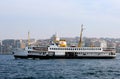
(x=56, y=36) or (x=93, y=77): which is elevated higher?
(x=56, y=36)

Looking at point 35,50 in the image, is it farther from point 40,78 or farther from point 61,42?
point 40,78

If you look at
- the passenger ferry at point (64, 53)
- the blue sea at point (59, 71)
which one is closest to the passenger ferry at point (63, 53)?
the passenger ferry at point (64, 53)

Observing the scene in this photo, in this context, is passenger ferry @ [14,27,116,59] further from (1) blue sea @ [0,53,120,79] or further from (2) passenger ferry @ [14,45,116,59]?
(1) blue sea @ [0,53,120,79]

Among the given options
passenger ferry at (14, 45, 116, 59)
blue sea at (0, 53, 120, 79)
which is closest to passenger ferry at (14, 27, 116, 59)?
passenger ferry at (14, 45, 116, 59)

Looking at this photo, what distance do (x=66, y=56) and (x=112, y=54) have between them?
13941mm

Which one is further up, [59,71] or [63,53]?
[63,53]

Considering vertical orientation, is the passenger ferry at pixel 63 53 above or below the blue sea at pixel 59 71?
above

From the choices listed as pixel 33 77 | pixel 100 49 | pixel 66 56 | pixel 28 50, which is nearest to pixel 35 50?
pixel 28 50

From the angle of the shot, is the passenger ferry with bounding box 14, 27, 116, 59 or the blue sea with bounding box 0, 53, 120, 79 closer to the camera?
the blue sea with bounding box 0, 53, 120, 79

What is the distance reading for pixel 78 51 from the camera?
11625 centimetres

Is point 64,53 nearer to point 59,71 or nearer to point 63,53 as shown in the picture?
point 63,53

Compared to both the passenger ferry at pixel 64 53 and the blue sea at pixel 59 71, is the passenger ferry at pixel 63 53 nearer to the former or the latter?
the passenger ferry at pixel 64 53

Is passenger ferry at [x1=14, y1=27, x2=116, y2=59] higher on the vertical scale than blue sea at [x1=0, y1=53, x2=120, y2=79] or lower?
higher

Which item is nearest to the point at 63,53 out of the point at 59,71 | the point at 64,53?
the point at 64,53
